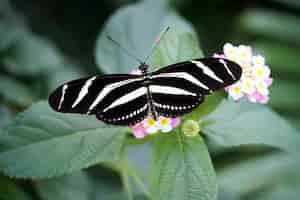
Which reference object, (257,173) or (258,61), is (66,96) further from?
(257,173)

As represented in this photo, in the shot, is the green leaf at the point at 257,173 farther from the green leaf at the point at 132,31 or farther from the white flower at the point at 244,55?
the white flower at the point at 244,55

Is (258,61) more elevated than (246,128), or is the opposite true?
(258,61)

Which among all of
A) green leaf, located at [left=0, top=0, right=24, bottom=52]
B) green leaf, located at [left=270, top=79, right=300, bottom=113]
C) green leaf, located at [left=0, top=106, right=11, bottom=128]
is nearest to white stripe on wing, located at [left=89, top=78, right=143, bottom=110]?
green leaf, located at [left=0, top=106, right=11, bottom=128]

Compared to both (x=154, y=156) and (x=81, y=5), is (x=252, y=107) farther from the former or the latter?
(x=81, y=5)

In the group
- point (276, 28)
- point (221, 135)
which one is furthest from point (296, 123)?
point (221, 135)

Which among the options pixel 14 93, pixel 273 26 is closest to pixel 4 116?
pixel 14 93

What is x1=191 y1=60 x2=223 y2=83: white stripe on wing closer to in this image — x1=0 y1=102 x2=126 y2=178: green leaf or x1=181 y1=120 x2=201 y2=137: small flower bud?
x1=181 y1=120 x2=201 y2=137: small flower bud
